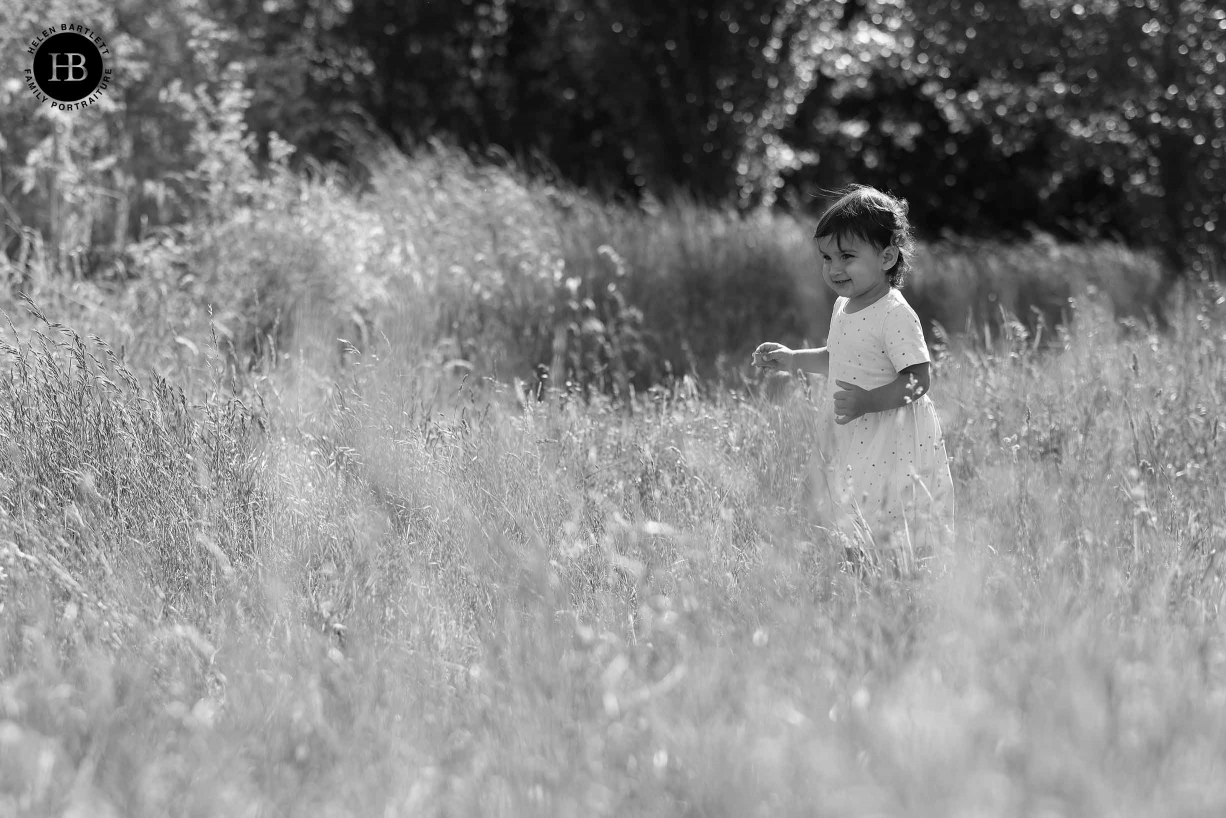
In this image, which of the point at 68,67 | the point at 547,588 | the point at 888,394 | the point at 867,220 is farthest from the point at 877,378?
the point at 68,67

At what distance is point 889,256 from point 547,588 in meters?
1.52

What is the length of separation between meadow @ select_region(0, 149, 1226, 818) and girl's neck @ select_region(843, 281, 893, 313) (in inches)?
25.7

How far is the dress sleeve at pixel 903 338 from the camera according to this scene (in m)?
3.33

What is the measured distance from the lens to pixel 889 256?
136 inches

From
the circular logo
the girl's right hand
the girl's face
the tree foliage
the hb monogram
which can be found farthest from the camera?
the tree foliage

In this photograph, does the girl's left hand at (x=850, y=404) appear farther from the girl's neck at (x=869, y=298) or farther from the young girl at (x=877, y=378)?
the girl's neck at (x=869, y=298)

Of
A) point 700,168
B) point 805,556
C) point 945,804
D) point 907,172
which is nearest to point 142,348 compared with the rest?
point 805,556

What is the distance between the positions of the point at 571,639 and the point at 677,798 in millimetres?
694

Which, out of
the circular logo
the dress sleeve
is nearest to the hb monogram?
the circular logo

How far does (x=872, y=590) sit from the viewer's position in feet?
9.39

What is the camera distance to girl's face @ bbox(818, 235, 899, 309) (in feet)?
11.3

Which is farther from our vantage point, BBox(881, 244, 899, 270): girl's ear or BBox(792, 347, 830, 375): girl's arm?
BBox(792, 347, 830, 375): girl's arm

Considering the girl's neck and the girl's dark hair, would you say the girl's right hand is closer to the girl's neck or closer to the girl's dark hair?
the girl's neck

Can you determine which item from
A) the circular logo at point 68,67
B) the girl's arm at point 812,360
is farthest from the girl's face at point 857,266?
the circular logo at point 68,67
